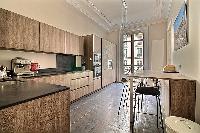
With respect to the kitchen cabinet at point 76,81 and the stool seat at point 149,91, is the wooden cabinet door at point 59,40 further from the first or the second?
the stool seat at point 149,91

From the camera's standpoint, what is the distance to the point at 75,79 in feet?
17.2

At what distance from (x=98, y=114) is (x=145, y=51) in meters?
6.62

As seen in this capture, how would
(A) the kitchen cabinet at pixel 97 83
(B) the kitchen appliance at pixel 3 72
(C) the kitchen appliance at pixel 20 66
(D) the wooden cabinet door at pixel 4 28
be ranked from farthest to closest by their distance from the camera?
(A) the kitchen cabinet at pixel 97 83, (C) the kitchen appliance at pixel 20 66, (B) the kitchen appliance at pixel 3 72, (D) the wooden cabinet door at pixel 4 28

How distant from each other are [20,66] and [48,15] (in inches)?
72.9

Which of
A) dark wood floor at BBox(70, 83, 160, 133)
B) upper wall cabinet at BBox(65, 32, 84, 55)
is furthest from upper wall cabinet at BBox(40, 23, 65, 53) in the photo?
dark wood floor at BBox(70, 83, 160, 133)

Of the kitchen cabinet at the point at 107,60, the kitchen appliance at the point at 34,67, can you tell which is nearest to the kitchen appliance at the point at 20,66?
the kitchen appliance at the point at 34,67

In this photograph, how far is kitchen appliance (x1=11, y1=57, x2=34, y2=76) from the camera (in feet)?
12.0

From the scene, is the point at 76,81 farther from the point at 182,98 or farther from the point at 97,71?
the point at 182,98

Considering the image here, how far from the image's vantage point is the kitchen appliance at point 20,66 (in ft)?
12.0

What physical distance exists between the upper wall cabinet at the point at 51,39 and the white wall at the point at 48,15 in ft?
1.20

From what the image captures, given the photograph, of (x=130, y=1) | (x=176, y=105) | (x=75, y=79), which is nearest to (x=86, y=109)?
(x=75, y=79)

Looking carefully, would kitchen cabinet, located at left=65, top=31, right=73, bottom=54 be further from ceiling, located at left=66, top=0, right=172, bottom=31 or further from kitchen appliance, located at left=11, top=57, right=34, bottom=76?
kitchen appliance, located at left=11, top=57, right=34, bottom=76

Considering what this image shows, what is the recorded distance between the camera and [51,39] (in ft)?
14.8

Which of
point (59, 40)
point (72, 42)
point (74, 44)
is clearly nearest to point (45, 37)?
point (59, 40)
